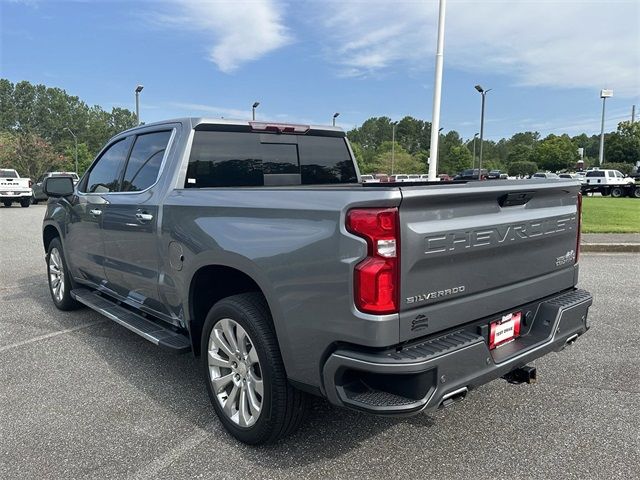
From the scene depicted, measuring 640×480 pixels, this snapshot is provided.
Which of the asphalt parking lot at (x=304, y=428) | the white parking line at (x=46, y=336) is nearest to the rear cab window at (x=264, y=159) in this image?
the asphalt parking lot at (x=304, y=428)

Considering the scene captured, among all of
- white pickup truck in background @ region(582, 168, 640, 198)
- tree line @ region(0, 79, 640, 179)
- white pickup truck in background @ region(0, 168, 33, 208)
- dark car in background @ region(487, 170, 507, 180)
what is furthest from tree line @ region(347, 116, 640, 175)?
white pickup truck in background @ region(0, 168, 33, 208)

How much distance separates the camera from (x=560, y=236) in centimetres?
318

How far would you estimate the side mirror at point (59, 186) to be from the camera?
5.06 meters

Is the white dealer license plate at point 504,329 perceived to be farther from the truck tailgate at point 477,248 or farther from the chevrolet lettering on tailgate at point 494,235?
the chevrolet lettering on tailgate at point 494,235

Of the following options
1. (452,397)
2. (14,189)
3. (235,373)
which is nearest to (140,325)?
(235,373)

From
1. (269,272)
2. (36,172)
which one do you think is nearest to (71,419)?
(269,272)

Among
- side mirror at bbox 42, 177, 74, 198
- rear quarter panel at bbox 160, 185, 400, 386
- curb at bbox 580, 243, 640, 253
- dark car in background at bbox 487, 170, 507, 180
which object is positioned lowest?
curb at bbox 580, 243, 640, 253

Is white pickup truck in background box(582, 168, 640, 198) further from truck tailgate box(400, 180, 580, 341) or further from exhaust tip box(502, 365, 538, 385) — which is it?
exhaust tip box(502, 365, 538, 385)

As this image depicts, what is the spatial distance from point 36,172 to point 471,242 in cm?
6343

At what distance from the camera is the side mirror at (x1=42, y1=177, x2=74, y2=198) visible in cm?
506

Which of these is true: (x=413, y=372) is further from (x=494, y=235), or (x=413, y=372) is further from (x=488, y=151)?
(x=488, y=151)

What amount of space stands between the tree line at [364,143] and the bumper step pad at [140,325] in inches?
2155

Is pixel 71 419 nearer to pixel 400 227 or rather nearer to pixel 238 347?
pixel 238 347

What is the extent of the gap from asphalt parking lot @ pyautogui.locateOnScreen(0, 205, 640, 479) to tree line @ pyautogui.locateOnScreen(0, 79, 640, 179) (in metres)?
55.4
